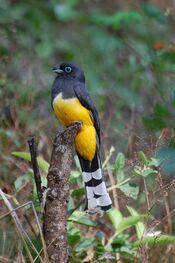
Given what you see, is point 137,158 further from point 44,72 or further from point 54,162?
point 44,72

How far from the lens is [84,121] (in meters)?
4.42

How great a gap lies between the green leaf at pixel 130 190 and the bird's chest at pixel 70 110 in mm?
494

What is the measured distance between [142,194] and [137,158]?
4.29ft

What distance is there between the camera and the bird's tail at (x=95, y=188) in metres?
4.16

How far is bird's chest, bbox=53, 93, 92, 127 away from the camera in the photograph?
172 inches

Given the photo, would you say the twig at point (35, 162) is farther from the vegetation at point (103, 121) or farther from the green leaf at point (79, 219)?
the green leaf at point (79, 219)

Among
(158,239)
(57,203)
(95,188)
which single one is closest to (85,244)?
(95,188)

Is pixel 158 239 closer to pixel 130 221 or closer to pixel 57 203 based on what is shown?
pixel 130 221

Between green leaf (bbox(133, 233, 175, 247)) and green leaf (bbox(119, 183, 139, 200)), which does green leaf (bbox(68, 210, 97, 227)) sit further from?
green leaf (bbox(133, 233, 175, 247))

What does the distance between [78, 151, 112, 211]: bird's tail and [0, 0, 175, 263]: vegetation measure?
91mm

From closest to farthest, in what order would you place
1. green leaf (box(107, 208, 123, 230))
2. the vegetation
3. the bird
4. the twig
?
the twig
the vegetation
the bird
green leaf (box(107, 208, 123, 230))

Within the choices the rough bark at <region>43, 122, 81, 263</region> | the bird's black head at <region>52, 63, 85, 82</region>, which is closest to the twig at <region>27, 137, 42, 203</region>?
the rough bark at <region>43, 122, 81, 263</region>

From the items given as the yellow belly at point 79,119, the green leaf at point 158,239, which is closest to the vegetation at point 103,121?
the green leaf at point 158,239

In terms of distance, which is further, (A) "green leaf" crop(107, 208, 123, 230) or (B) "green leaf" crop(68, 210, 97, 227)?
(A) "green leaf" crop(107, 208, 123, 230)
